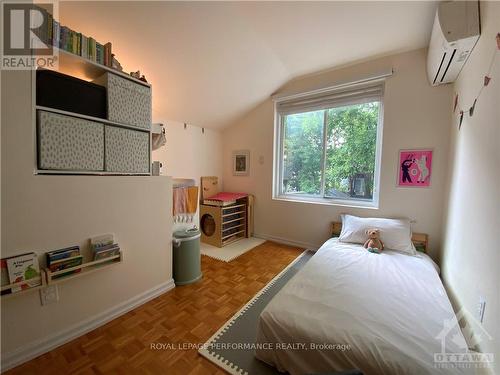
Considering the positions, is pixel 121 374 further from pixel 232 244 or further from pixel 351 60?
pixel 351 60

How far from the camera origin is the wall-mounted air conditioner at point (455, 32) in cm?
143

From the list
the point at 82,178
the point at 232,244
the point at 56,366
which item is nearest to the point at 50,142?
the point at 82,178

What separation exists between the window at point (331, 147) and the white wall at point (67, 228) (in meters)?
2.16

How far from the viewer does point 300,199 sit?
3.42m

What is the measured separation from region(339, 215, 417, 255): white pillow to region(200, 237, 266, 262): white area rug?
1.39m

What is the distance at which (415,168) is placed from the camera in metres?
2.46

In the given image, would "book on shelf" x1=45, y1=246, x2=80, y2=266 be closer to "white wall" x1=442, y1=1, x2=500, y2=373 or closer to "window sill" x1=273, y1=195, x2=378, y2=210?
"white wall" x1=442, y1=1, x2=500, y2=373

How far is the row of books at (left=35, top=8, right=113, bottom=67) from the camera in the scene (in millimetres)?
1346

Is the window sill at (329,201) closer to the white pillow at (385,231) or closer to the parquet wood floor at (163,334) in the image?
the white pillow at (385,231)

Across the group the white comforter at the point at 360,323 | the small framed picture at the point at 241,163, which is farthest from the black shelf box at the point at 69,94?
the small framed picture at the point at 241,163

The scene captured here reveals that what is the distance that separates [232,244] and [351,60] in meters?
3.10

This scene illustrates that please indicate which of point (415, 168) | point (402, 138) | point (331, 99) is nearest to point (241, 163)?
point (331, 99)

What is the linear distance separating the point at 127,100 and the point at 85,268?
1.35 metres

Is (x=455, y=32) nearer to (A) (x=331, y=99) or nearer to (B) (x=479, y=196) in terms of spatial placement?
(B) (x=479, y=196)
